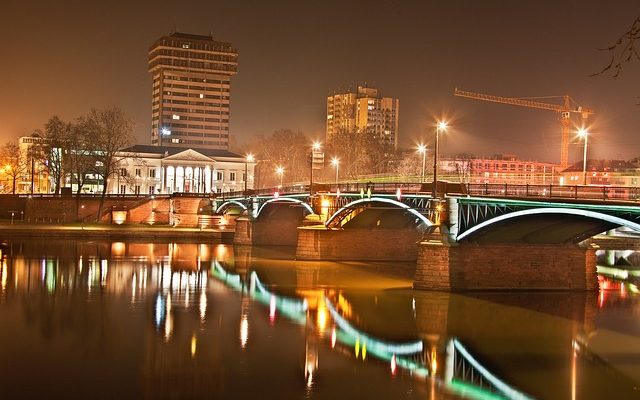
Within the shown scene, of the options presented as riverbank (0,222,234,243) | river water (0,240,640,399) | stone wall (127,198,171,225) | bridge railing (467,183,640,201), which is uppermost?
bridge railing (467,183,640,201)

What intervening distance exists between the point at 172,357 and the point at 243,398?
207 inches

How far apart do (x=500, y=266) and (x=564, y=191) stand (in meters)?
6.24

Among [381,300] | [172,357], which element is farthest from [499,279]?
[172,357]

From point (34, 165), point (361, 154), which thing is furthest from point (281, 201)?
point (361, 154)

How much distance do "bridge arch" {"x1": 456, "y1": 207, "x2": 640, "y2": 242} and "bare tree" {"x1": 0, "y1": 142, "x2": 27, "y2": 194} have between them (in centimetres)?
7724

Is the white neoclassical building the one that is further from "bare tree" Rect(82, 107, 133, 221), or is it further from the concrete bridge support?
the concrete bridge support

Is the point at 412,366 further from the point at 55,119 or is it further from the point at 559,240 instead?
the point at 55,119

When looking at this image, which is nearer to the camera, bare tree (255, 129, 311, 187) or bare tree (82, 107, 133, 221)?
bare tree (82, 107, 133, 221)

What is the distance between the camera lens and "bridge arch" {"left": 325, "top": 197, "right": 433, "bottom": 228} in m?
47.9

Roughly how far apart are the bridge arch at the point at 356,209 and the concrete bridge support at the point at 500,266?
4.98 meters

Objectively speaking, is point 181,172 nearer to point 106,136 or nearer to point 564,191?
A: point 106,136

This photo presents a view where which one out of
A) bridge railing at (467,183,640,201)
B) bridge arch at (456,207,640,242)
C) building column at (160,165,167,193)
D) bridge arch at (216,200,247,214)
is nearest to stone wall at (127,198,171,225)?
bridge arch at (216,200,247,214)

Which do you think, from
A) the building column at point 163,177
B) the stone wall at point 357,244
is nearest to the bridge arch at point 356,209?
the stone wall at point 357,244

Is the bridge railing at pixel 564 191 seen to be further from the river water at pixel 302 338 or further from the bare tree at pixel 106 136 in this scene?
the bare tree at pixel 106 136
